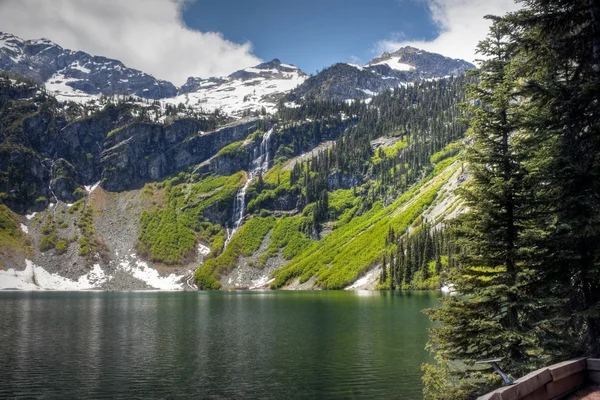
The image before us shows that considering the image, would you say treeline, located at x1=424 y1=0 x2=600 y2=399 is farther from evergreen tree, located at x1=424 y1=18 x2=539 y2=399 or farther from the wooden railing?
the wooden railing

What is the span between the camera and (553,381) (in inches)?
449

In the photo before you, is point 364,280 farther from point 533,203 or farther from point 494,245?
point 533,203

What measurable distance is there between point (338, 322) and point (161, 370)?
3559cm

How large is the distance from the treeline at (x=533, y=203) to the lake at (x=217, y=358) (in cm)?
1554

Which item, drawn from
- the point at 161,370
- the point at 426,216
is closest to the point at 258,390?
the point at 161,370

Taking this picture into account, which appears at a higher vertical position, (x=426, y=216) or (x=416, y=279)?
(x=426, y=216)

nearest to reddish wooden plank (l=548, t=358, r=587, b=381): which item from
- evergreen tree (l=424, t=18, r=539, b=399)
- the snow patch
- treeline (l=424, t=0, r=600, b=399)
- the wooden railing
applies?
the wooden railing

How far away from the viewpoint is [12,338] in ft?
187

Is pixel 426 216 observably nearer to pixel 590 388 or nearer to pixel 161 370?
pixel 161 370

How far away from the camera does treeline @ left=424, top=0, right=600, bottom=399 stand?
17047mm

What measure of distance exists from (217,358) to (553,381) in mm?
39221

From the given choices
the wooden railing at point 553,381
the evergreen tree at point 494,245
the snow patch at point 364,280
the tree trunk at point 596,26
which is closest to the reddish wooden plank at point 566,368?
the wooden railing at point 553,381

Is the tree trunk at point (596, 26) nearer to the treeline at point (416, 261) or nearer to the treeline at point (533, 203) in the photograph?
the treeline at point (533, 203)

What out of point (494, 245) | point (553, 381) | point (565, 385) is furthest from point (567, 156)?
point (553, 381)
